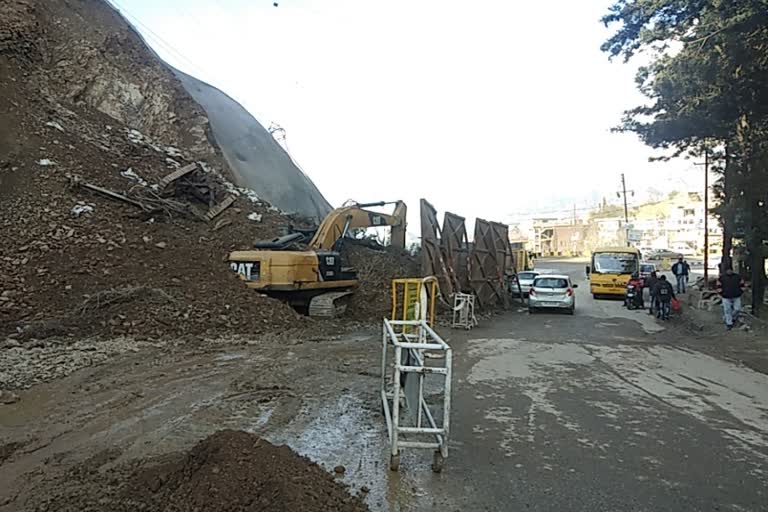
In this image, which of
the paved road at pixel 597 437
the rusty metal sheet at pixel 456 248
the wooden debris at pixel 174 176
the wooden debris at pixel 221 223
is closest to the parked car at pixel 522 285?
the rusty metal sheet at pixel 456 248

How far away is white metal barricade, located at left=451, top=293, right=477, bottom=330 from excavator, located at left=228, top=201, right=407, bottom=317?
2856mm

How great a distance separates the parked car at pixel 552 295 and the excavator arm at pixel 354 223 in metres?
4.92

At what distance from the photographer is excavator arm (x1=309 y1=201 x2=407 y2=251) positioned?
1811 cm

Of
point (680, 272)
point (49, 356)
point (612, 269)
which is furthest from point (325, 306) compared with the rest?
point (680, 272)

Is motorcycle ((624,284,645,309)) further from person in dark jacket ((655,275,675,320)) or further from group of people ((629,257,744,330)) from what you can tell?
person in dark jacket ((655,275,675,320))

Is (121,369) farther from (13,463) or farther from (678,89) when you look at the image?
(678,89)

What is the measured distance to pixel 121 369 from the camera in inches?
379

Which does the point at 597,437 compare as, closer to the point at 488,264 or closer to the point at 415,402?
the point at 415,402

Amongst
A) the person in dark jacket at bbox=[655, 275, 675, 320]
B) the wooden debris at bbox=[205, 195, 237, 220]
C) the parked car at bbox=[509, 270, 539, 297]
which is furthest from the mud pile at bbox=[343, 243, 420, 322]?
the person in dark jacket at bbox=[655, 275, 675, 320]

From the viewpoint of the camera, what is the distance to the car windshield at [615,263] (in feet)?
96.1

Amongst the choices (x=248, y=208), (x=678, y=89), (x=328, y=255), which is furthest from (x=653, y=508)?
(x=248, y=208)

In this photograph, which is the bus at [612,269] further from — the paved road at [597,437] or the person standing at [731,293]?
the paved road at [597,437]

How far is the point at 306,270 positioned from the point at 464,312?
474cm

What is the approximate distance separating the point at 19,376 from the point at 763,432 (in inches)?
359
